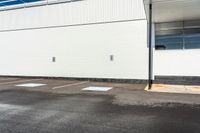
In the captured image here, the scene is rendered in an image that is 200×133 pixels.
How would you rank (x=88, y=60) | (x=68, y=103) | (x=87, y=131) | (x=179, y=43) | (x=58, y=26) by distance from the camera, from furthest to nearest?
(x=58, y=26)
(x=88, y=60)
(x=179, y=43)
(x=68, y=103)
(x=87, y=131)

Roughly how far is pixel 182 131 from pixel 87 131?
1919 millimetres

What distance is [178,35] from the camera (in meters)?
12.6

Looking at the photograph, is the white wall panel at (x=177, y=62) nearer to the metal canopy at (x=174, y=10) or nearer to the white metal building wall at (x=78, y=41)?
the white metal building wall at (x=78, y=41)

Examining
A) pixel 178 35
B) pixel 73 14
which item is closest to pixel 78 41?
pixel 73 14

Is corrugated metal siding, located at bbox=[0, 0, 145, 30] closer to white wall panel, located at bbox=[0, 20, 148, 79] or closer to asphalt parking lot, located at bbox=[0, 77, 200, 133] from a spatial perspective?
white wall panel, located at bbox=[0, 20, 148, 79]

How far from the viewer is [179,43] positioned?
40.7 feet

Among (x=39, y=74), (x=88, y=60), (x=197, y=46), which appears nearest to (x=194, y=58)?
(x=197, y=46)

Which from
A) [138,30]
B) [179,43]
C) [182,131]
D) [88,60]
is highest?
[138,30]

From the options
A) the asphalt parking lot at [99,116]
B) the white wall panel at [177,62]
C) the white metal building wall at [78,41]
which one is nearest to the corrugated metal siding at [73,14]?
the white metal building wall at [78,41]

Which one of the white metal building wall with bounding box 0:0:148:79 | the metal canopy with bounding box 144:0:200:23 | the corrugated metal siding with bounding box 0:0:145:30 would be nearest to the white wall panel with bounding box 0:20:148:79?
the white metal building wall with bounding box 0:0:148:79

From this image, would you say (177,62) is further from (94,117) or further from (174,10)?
(94,117)

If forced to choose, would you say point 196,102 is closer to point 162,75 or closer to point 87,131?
point 87,131

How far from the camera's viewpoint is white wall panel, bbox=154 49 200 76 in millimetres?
11625

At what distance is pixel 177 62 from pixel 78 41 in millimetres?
6839
